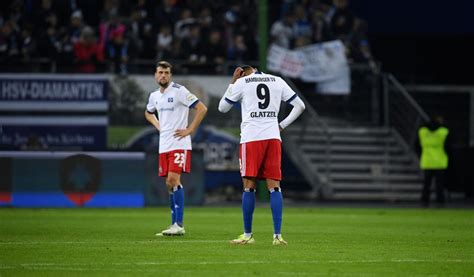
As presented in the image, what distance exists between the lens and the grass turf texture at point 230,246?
10.9 metres

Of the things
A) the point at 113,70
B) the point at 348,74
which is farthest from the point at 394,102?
the point at 113,70

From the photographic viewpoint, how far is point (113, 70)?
91.4ft

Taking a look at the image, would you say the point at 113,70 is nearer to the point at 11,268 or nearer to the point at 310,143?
the point at 310,143

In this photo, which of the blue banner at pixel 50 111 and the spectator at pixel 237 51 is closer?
the blue banner at pixel 50 111

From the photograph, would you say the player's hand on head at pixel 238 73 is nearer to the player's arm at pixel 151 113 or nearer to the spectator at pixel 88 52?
the player's arm at pixel 151 113

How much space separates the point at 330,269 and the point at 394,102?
1949cm

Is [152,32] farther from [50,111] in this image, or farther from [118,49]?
[50,111]

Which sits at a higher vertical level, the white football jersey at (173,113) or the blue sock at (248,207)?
the white football jersey at (173,113)

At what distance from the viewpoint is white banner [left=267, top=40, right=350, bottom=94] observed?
95.0 ft

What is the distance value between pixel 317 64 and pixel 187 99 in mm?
13953

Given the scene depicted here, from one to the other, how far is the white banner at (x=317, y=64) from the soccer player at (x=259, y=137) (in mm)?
15315

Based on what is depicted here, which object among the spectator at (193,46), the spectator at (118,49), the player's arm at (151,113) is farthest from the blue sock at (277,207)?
the spectator at (193,46)

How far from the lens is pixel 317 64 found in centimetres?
2931

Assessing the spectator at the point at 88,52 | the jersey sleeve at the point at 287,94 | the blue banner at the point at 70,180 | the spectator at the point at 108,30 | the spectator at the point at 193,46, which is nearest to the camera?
the jersey sleeve at the point at 287,94
